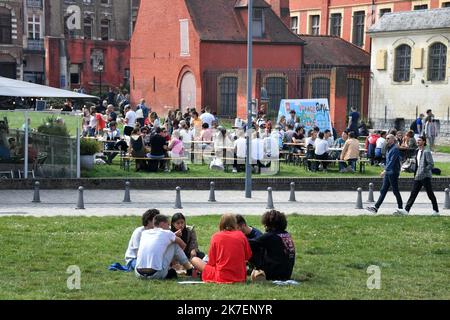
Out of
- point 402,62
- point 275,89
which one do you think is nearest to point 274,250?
point 275,89

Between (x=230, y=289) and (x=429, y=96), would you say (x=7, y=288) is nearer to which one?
(x=230, y=289)

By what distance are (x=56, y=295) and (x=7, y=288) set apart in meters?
0.82

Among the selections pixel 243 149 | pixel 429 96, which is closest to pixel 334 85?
pixel 429 96

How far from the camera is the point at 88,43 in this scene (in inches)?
2825

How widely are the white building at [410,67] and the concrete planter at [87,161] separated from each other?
2103 cm

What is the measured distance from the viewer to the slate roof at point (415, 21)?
43.7 m

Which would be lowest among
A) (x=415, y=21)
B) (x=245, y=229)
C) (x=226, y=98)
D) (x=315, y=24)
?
(x=245, y=229)

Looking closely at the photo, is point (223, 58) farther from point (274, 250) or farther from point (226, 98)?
point (274, 250)

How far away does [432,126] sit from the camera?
119 ft

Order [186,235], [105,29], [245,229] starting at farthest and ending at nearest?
[105,29] < [186,235] < [245,229]

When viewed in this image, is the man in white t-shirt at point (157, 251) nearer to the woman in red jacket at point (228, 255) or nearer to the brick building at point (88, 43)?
the woman in red jacket at point (228, 255)

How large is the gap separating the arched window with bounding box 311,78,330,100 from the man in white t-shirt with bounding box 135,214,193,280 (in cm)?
3509

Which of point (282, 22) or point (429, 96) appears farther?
point (282, 22)

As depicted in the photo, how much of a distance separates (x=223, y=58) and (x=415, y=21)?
10195mm
